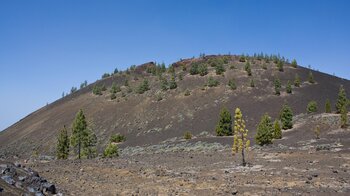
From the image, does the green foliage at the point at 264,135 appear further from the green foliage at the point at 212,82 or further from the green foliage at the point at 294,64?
the green foliage at the point at 294,64

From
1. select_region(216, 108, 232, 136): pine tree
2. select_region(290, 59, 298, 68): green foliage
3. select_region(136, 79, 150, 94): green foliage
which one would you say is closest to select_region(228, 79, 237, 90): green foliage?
select_region(136, 79, 150, 94): green foliage

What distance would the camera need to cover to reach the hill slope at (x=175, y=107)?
274ft

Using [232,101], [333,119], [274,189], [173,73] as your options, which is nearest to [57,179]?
[274,189]

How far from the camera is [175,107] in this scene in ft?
314

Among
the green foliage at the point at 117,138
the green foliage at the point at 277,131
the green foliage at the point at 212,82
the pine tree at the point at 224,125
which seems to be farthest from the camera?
the green foliage at the point at 212,82

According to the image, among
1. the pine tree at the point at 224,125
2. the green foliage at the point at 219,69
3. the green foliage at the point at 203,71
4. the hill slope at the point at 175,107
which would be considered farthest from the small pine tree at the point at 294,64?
the pine tree at the point at 224,125

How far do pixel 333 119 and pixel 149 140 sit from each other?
36.4 meters

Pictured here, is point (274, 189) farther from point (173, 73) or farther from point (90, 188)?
point (173, 73)

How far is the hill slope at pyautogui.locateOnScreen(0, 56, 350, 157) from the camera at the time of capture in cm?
8338

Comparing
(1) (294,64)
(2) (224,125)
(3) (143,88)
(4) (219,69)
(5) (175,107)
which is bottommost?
(2) (224,125)

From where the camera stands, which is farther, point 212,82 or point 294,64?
point 294,64

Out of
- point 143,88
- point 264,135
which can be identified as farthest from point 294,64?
point 264,135

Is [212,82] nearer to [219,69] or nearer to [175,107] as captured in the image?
[219,69]

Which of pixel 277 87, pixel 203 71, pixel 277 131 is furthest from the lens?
pixel 203 71
